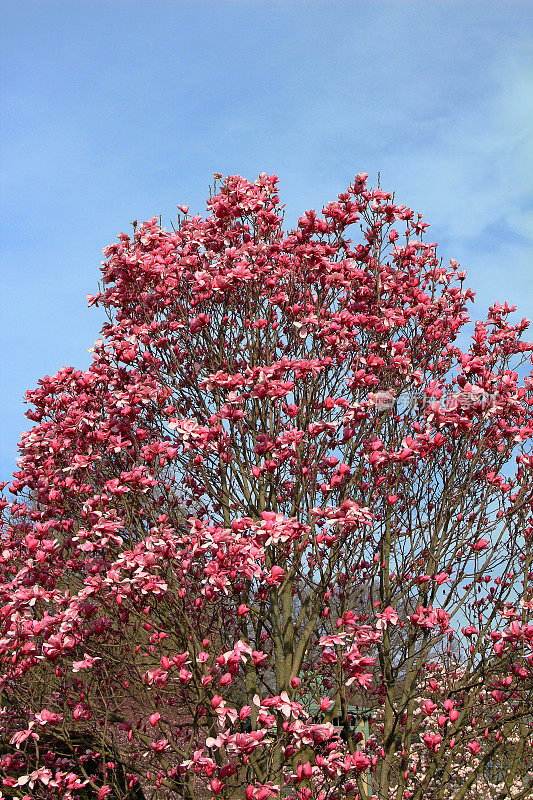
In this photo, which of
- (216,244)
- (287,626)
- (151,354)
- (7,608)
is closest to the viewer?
(7,608)

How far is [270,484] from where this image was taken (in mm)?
7285

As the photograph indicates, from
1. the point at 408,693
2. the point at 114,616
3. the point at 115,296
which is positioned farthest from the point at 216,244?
the point at 408,693

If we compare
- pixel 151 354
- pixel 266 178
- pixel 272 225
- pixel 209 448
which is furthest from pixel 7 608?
pixel 266 178

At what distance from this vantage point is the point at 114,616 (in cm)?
717

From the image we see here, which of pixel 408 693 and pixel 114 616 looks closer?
pixel 114 616

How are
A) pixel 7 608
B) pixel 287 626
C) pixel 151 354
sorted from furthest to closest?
pixel 151 354
pixel 287 626
pixel 7 608

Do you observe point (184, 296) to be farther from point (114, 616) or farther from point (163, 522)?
point (114, 616)

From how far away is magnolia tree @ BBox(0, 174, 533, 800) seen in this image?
6.97 m

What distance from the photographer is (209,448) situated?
7070 mm

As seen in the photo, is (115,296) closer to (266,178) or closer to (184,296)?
(184,296)

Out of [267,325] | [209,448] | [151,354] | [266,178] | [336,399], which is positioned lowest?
[209,448]

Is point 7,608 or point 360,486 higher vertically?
point 360,486

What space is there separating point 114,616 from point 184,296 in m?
3.85

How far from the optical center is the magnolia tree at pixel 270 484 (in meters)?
6.97
